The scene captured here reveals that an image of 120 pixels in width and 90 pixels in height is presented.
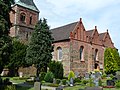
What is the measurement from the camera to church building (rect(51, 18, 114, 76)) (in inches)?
1641

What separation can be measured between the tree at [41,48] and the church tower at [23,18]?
9.81 m

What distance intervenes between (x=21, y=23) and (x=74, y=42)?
38.2ft

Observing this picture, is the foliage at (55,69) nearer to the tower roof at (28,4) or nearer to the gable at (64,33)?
the gable at (64,33)

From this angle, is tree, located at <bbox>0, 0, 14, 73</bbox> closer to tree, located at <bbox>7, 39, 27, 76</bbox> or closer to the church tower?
tree, located at <bbox>7, 39, 27, 76</bbox>

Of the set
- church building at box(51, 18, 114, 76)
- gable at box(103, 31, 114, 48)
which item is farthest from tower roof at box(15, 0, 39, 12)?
gable at box(103, 31, 114, 48)

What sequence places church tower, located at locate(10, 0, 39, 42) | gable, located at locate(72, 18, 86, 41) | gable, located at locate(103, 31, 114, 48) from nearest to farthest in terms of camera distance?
gable, located at locate(72, 18, 86, 41)
church tower, located at locate(10, 0, 39, 42)
gable, located at locate(103, 31, 114, 48)

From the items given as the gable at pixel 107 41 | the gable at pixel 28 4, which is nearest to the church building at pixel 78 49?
the gable at pixel 107 41

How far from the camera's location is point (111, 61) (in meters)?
44.2

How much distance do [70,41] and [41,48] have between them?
8.76 meters

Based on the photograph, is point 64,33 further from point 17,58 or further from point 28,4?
point 17,58

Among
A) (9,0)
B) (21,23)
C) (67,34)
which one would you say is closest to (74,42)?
(67,34)

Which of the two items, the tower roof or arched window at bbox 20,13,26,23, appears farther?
arched window at bbox 20,13,26,23

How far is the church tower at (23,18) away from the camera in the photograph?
44.6m

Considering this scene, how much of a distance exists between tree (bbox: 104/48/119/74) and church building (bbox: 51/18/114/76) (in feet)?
10.4
